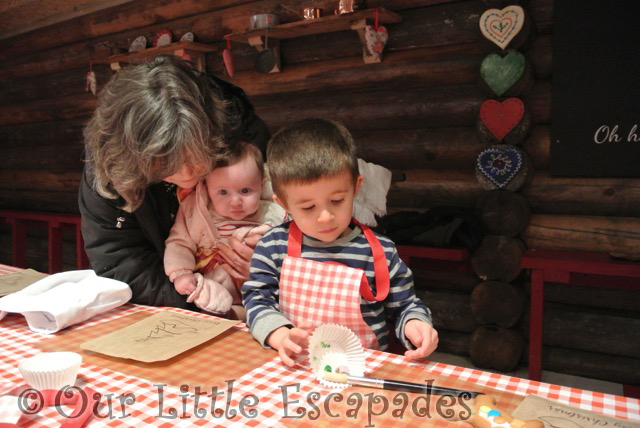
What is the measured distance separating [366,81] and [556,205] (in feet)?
4.44

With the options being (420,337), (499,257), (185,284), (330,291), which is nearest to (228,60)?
(499,257)

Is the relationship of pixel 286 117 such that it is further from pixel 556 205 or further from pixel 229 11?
pixel 556 205

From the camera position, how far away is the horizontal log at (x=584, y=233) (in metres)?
2.79

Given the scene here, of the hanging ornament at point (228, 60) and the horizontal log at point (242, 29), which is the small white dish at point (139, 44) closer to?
the horizontal log at point (242, 29)

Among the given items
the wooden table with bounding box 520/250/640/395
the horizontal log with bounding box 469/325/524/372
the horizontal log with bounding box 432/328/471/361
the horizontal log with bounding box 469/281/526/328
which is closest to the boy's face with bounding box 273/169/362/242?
the wooden table with bounding box 520/250/640/395

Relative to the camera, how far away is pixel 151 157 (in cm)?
148

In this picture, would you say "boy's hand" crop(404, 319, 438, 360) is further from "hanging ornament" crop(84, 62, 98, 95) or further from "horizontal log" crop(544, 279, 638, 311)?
"hanging ornament" crop(84, 62, 98, 95)

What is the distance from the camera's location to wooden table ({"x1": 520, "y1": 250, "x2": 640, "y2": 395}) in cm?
250

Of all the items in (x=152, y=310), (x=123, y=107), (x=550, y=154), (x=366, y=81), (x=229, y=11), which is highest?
(x=229, y=11)

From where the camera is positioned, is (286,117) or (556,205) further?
(286,117)

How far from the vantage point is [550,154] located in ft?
9.59

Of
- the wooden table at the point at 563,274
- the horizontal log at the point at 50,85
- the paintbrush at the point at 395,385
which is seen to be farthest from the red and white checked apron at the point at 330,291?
the horizontal log at the point at 50,85

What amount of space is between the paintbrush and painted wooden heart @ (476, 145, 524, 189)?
7.12ft

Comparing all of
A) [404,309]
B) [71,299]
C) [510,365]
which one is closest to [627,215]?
[510,365]
